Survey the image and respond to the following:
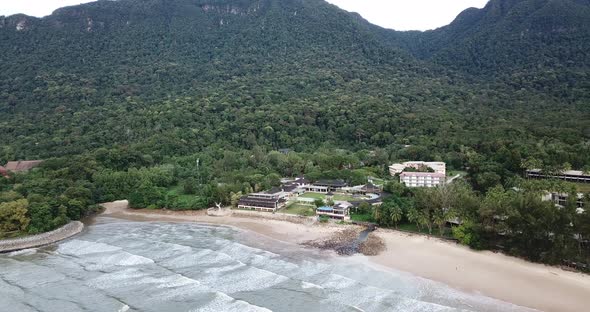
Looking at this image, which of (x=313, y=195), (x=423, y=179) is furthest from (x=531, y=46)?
(x=313, y=195)

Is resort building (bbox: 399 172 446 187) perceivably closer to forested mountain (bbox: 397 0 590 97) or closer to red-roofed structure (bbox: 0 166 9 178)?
red-roofed structure (bbox: 0 166 9 178)

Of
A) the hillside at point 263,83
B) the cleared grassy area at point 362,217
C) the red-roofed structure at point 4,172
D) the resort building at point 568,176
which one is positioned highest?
the hillside at point 263,83

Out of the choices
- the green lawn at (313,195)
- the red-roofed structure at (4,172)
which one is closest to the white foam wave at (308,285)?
the green lawn at (313,195)

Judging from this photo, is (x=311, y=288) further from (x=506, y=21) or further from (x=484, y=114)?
(x=506, y=21)

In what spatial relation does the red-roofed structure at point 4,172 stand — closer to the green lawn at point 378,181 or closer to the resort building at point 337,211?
the resort building at point 337,211

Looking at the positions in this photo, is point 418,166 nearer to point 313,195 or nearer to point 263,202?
point 313,195

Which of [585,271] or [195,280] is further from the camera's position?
[195,280]

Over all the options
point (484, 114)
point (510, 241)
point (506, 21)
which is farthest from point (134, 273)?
point (506, 21)
